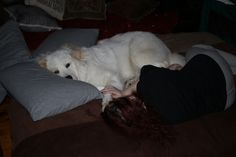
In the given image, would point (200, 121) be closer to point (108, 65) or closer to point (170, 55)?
point (170, 55)

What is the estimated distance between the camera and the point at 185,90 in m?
1.90

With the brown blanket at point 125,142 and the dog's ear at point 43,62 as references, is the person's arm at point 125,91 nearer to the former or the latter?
the brown blanket at point 125,142

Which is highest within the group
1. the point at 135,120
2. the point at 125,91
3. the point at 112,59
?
the point at 135,120

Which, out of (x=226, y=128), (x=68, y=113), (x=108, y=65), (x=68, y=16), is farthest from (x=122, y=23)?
(x=226, y=128)

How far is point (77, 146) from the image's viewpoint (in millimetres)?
1814

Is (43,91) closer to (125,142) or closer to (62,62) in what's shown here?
(62,62)

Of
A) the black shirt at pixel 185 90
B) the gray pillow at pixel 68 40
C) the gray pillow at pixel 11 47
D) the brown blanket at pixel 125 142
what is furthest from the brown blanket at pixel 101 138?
the gray pillow at pixel 68 40

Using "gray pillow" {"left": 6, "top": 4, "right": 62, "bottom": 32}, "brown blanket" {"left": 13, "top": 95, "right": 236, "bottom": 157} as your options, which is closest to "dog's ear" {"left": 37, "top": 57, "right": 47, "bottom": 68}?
"brown blanket" {"left": 13, "top": 95, "right": 236, "bottom": 157}

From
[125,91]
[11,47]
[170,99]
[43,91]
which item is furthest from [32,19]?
[170,99]

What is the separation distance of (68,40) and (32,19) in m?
0.98

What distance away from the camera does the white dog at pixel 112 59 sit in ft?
8.64

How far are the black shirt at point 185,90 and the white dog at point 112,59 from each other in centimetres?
68

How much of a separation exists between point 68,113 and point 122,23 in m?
2.12

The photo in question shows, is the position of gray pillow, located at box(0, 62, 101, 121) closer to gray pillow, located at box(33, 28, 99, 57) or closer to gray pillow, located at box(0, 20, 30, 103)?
gray pillow, located at box(0, 20, 30, 103)
